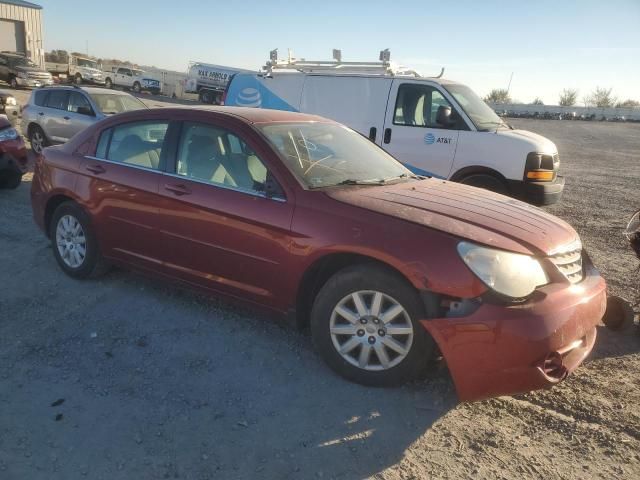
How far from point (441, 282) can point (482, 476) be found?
1001mm

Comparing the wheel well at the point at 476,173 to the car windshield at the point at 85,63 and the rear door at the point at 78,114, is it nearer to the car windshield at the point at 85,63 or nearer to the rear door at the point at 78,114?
the rear door at the point at 78,114

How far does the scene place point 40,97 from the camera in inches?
455

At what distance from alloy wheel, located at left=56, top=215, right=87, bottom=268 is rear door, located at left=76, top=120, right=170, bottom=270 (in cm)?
27

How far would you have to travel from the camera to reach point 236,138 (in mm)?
3906

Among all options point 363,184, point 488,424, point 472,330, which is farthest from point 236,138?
point 488,424

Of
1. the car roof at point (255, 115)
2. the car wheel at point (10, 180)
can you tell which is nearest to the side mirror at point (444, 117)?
the car roof at point (255, 115)

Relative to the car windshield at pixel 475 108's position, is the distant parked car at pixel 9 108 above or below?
below

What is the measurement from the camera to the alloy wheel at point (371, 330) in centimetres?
314

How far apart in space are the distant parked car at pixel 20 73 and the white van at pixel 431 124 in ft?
82.0

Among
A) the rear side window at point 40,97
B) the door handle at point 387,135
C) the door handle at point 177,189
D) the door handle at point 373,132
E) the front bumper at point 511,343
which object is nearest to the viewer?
the front bumper at point 511,343

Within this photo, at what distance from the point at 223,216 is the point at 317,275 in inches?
31.8

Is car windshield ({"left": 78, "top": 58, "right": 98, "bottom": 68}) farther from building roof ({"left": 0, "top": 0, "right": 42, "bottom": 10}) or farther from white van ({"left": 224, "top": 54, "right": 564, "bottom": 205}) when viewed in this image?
white van ({"left": 224, "top": 54, "right": 564, "bottom": 205})

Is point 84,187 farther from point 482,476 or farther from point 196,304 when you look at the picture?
point 482,476

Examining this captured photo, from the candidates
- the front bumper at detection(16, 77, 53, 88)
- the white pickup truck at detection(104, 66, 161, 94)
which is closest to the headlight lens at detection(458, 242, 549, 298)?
the front bumper at detection(16, 77, 53, 88)
